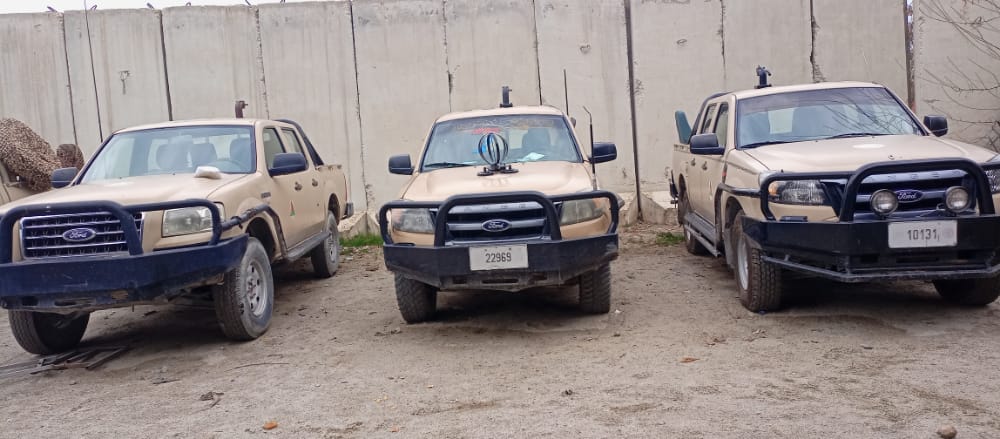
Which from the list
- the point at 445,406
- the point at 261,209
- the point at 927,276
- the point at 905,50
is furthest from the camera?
the point at 905,50

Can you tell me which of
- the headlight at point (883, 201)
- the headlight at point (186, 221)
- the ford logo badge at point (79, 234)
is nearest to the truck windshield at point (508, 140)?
the headlight at point (186, 221)

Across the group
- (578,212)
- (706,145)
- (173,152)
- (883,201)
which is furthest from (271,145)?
(883,201)

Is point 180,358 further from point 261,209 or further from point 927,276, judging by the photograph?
point 927,276

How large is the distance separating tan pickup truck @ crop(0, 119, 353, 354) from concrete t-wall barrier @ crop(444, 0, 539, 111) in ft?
13.6

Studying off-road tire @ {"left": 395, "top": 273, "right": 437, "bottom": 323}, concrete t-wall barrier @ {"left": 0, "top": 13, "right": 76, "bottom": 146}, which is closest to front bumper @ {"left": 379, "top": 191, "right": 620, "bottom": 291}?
off-road tire @ {"left": 395, "top": 273, "right": 437, "bottom": 323}

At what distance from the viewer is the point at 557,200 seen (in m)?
5.77

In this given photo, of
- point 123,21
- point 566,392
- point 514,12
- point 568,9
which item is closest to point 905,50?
point 568,9

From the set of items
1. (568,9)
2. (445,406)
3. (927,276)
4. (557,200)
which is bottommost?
(445,406)

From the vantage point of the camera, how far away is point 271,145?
25.2 feet

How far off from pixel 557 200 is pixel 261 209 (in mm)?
2382

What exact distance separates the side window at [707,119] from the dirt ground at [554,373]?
69.2 inches

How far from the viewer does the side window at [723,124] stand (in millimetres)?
7268

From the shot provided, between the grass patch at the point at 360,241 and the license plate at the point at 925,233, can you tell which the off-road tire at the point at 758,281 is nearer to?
the license plate at the point at 925,233

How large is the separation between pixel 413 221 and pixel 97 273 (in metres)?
2.05
